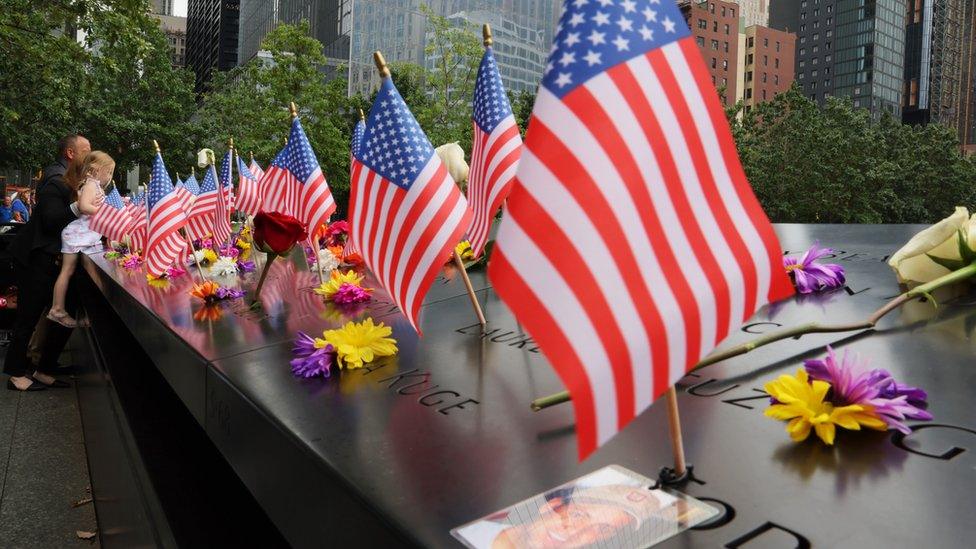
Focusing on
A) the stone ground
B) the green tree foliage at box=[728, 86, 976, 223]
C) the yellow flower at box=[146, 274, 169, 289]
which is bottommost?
the stone ground

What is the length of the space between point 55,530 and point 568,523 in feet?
13.0

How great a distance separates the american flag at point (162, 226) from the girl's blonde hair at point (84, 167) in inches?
49.0

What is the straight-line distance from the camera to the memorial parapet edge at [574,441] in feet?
3.68

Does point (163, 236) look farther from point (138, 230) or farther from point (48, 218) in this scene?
point (48, 218)

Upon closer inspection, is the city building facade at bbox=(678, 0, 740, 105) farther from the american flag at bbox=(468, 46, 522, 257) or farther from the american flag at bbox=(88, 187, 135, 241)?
the american flag at bbox=(468, 46, 522, 257)

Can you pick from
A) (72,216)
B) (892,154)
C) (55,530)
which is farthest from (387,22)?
(55,530)

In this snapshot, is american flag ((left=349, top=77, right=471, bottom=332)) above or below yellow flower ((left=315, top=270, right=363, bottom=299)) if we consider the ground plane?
above

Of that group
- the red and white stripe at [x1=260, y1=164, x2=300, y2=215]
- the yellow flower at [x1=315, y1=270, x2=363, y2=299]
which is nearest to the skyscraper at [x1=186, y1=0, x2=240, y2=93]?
the red and white stripe at [x1=260, y1=164, x2=300, y2=215]

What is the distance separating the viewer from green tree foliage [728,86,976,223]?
31.9 meters

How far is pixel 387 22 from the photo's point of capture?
155 ft

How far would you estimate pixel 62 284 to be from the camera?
280 inches

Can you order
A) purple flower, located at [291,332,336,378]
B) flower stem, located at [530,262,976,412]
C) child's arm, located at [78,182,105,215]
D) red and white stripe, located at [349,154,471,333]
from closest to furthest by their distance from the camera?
flower stem, located at [530,262,976,412] → purple flower, located at [291,332,336,378] → red and white stripe, located at [349,154,471,333] → child's arm, located at [78,182,105,215]

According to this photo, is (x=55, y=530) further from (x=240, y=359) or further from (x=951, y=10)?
(x=951, y=10)

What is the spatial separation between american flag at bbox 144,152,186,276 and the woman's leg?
2.01 meters
